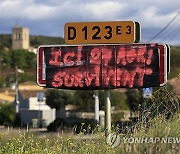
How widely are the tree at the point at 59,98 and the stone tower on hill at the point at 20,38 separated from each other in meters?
104

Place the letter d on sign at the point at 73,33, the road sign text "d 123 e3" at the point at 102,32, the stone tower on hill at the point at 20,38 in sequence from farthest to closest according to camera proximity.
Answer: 1. the stone tower on hill at the point at 20,38
2. the letter d on sign at the point at 73,33
3. the road sign text "d 123 e3" at the point at 102,32

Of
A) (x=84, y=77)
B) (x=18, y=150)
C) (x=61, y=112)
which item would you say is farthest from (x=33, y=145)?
(x=61, y=112)

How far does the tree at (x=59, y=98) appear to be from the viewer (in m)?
55.3

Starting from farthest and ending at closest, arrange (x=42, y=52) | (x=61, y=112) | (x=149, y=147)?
(x=61, y=112) → (x=42, y=52) → (x=149, y=147)

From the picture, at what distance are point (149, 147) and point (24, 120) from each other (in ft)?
153

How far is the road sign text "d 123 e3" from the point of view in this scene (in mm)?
8859

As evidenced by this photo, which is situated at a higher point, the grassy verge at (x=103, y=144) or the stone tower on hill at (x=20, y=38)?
the stone tower on hill at (x=20, y=38)

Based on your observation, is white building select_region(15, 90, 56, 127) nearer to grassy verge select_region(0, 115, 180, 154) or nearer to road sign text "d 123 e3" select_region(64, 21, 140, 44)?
road sign text "d 123 e3" select_region(64, 21, 140, 44)

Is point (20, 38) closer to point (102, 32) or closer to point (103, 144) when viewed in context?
point (102, 32)

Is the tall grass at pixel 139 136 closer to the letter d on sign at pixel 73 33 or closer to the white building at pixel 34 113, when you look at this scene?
the letter d on sign at pixel 73 33

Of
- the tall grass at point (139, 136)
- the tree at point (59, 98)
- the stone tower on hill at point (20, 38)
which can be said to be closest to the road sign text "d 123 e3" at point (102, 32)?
the tall grass at point (139, 136)

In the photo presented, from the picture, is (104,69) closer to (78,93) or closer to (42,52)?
(42,52)

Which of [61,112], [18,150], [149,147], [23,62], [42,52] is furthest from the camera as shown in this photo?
[23,62]

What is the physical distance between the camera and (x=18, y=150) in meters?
7.59
